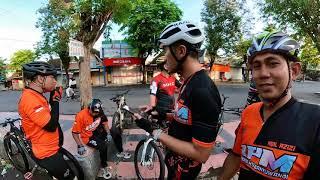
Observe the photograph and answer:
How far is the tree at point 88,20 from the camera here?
735 cm

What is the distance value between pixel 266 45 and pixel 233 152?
0.76 meters

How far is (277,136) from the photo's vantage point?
166cm

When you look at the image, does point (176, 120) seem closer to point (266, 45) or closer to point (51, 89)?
point (266, 45)

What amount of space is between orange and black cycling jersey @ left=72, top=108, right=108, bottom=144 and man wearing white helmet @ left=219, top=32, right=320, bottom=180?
13.7ft

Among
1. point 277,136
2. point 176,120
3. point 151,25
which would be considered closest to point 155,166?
point 176,120

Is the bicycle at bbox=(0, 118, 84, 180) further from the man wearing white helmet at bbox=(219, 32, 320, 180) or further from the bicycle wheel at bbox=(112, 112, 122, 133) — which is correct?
the man wearing white helmet at bbox=(219, 32, 320, 180)

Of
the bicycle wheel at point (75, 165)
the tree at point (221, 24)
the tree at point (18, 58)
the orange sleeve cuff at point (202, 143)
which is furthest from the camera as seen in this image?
the tree at point (18, 58)

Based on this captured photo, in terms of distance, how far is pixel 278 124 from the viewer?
1689 millimetres

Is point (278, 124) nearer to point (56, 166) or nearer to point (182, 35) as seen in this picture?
point (182, 35)

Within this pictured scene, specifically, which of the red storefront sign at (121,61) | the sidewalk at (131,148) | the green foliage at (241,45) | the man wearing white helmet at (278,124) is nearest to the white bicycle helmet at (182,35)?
the man wearing white helmet at (278,124)

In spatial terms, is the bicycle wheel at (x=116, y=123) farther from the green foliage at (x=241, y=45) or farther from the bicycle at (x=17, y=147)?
the green foliage at (x=241, y=45)

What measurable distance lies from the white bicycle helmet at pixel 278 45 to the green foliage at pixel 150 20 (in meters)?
29.8

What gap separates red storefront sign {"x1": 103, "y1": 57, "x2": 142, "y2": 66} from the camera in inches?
1587

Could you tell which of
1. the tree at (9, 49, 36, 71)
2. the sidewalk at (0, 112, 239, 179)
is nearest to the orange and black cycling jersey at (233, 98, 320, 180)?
the sidewalk at (0, 112, 239, 179)
